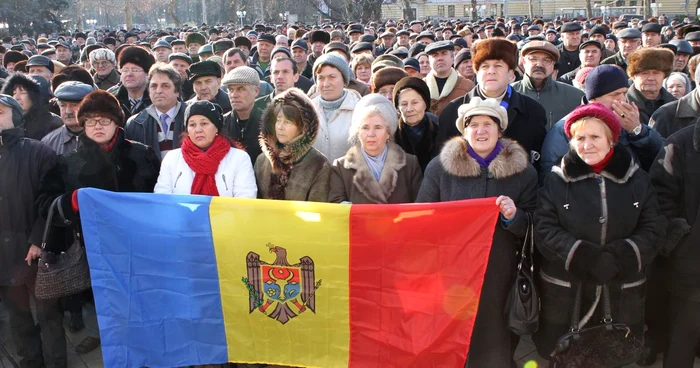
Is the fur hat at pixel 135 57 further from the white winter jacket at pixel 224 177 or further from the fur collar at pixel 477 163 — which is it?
the fur collar at pixel 477 163

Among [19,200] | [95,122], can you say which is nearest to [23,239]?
[19,200]

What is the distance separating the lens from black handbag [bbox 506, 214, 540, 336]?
3566mm

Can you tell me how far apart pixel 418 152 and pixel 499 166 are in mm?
1180

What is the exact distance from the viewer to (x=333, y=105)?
504cm

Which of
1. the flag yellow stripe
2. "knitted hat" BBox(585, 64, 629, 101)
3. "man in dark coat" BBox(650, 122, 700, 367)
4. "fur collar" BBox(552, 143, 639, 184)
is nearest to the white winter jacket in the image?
the flag yellow stripe

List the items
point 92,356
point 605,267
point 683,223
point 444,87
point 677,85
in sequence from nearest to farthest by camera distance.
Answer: point 605,267, point 683,223, point 92,356, point 677,85, point 444,87

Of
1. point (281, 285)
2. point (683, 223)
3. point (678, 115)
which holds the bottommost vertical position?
point (281, 285)

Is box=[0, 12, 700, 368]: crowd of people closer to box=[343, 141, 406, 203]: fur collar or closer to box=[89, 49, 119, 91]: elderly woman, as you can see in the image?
box=[343, 141, 406, 203]: fur collar

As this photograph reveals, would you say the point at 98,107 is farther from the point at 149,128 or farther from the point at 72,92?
the point at 149,128

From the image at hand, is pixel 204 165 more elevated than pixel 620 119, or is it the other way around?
pixel 620 119

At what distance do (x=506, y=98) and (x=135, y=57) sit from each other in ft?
13.0

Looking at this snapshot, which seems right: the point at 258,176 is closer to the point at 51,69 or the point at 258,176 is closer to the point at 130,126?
the point at 130,126

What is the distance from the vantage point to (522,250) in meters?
3.70

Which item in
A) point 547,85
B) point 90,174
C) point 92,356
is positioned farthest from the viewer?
point 547,85
